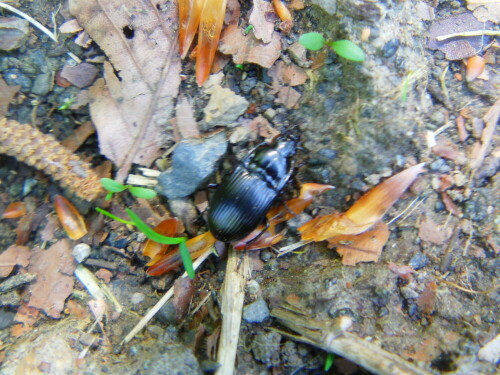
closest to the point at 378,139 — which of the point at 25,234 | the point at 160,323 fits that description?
the point at 160,323

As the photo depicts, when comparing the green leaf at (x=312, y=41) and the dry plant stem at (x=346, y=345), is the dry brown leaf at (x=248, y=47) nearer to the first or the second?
the green leaf at (x=312, y=41)

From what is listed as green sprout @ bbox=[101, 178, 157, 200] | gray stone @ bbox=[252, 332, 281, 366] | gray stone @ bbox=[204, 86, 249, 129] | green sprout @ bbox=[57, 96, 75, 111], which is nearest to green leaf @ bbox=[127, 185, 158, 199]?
green sprout @ bbox=[101, 178, 157, 200]

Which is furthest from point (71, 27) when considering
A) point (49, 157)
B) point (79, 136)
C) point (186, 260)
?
point (186, 260)

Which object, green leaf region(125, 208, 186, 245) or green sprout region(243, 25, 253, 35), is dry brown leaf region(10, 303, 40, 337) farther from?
green sprout region(243, 25, 253, 35)

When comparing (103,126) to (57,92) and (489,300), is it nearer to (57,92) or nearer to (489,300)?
(57,92)

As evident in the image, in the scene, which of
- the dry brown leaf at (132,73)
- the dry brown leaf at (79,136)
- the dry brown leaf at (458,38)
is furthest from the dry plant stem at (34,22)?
the dry brown leaf at (458,38)
